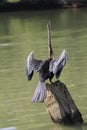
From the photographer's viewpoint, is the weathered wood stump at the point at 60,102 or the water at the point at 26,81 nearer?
the weathered wood stump at the point at 60,102

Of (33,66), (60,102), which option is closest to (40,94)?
(60,102)

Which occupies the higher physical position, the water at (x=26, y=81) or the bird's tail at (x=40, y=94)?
the bird's tail at (x=40, y=94)

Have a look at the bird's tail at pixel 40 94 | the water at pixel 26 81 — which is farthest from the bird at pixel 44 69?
the water at pixel 26 81

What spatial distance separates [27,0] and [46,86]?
35.3 m

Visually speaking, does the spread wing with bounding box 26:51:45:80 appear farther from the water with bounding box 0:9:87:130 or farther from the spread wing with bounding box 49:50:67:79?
the water with bounding box 0:9:87:130

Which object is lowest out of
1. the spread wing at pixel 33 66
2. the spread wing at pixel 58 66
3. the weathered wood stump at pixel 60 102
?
the weathered wood stump at pixel 60 102

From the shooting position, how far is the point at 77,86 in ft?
30.0

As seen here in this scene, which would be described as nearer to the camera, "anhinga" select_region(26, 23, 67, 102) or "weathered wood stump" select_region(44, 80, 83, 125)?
"anhinga" select_region(26, 23, 67, 102)

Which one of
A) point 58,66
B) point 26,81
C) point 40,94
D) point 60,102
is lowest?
point 26,81

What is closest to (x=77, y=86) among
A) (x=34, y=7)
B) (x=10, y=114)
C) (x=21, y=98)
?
(x=21, y=98)

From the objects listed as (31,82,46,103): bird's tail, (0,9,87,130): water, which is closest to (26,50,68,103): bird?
(31,82,46,103): bird's tail

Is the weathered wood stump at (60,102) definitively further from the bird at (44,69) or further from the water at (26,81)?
the water at (26,81)

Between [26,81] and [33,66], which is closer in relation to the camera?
[33,66]

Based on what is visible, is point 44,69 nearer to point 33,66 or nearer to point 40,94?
point 33,66
